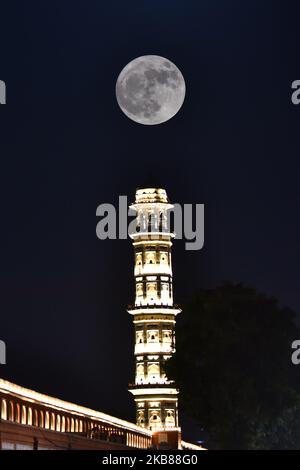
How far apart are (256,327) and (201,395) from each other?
27.7ft

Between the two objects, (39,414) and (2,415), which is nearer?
(2,415)

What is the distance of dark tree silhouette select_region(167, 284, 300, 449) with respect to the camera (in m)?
123

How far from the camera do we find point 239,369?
412 feet

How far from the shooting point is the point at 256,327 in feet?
420

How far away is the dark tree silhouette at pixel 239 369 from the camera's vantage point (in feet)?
404

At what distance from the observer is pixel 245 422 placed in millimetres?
122375

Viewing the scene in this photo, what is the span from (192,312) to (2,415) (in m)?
32.8
